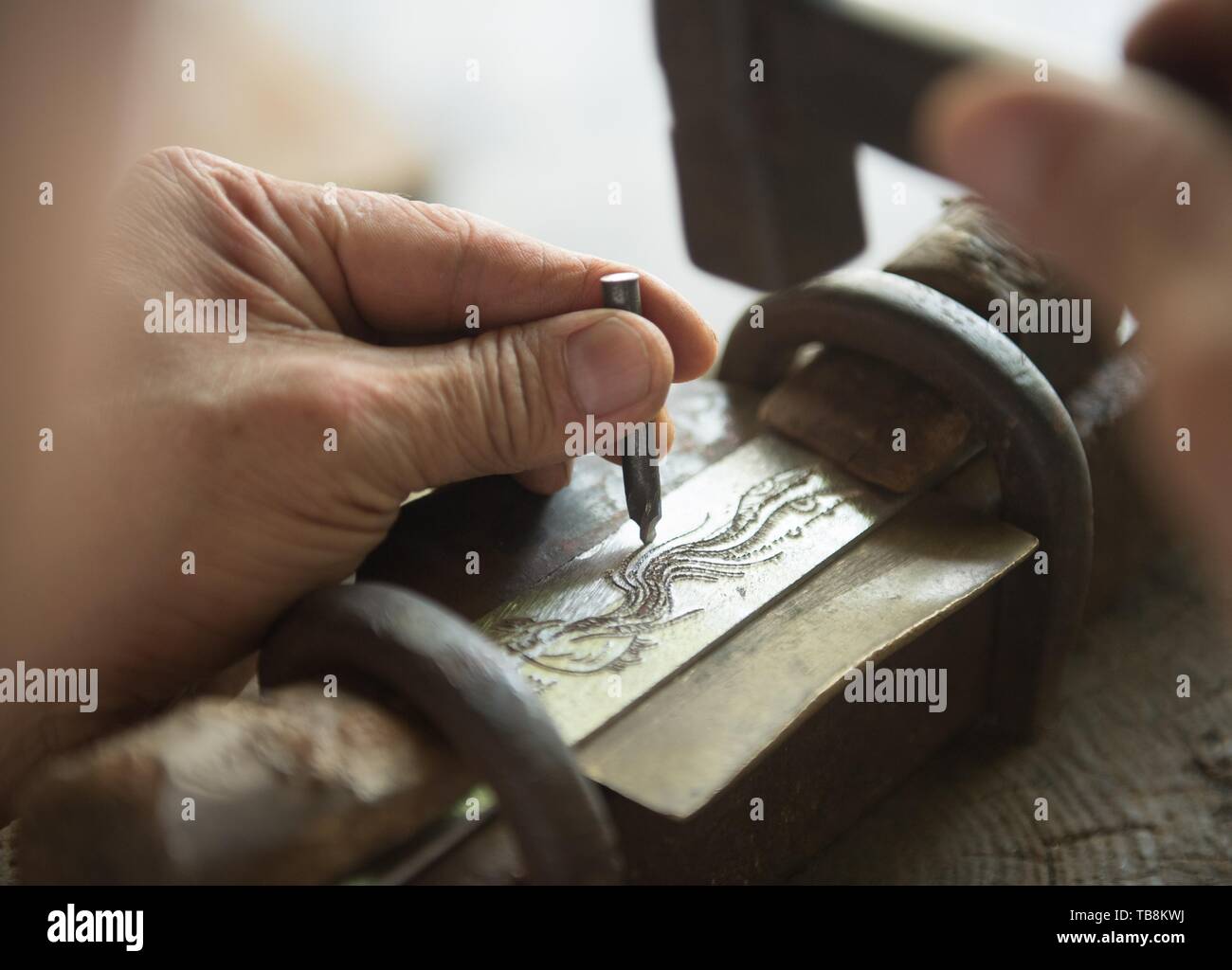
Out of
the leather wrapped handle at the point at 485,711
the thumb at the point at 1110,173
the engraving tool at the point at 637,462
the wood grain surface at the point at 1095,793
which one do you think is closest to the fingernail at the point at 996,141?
the thumb at the point at 1110,173

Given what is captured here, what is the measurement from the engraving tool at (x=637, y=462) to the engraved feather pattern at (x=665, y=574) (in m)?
0.03

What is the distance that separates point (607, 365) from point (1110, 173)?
0.56 meters

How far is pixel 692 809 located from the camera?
67 centimetres

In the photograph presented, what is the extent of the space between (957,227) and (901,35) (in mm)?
207

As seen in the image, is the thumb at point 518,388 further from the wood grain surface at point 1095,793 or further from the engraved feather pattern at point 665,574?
the wood grain surface at point 1095,793

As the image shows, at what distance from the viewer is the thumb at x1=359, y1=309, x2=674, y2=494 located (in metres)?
0.86

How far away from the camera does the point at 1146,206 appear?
368mm

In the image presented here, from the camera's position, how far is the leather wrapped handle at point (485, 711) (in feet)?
2.11

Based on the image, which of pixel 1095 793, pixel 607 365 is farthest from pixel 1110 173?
pixel 1095 793

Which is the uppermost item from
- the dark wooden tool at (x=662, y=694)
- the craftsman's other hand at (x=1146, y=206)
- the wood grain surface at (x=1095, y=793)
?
the craftsman's other hand at (x=1146, y=206)

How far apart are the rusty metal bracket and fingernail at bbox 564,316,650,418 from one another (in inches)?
9.9
